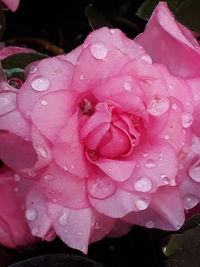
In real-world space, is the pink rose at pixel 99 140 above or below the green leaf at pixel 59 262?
above

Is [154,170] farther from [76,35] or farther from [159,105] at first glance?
[76,35]

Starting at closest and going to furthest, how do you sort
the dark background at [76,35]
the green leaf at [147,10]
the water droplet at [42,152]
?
the water droplet at [42,152] → the dark background at [76,35] → the green leaf at [147,10]

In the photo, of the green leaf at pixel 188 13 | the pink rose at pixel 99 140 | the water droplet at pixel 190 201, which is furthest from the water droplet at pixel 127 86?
the green leaf at pixel 188 13

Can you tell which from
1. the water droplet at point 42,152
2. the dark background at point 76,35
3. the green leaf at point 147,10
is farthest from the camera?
the green leaf at point 147,10

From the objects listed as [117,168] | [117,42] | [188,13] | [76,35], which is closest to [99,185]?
[117,168]

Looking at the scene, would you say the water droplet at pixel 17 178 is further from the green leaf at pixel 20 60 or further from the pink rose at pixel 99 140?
the green leaf at pixel 20 60

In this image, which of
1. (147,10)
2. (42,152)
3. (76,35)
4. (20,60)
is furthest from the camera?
(76,35)

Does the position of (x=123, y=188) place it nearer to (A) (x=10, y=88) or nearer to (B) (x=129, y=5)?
(A) (x=10, y=88)
